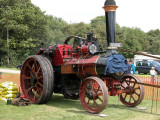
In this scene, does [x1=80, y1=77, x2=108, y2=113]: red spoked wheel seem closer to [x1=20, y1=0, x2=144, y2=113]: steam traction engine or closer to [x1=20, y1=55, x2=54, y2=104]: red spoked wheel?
[x1=20, y1=0, x2=144, y2=113]: steam traction engine

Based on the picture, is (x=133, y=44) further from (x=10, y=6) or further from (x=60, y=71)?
(x=60, y=71)

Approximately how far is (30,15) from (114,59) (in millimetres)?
23827

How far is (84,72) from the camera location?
265 inches

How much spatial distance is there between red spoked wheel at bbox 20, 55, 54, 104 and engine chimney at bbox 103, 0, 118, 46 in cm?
209

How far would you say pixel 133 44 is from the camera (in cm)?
5244

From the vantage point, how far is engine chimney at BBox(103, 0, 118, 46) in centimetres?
620

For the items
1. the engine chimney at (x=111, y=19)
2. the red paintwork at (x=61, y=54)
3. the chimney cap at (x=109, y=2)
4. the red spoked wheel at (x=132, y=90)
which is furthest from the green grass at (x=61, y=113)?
Result: the chimney cap at (x=109, y=2)

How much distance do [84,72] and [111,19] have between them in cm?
167

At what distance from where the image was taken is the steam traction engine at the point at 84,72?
6.13m

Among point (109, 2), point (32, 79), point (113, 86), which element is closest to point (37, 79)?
point (32, 79)

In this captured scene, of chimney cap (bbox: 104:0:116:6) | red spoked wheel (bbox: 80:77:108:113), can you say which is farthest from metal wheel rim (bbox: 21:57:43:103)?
chimney cap (bbox: 104:0:116:6)

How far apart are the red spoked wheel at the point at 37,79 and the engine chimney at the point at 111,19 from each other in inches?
82.2

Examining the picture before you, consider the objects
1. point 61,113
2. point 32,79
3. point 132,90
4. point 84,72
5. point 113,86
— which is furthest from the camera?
point 32,79

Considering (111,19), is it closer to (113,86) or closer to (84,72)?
(84,72)
